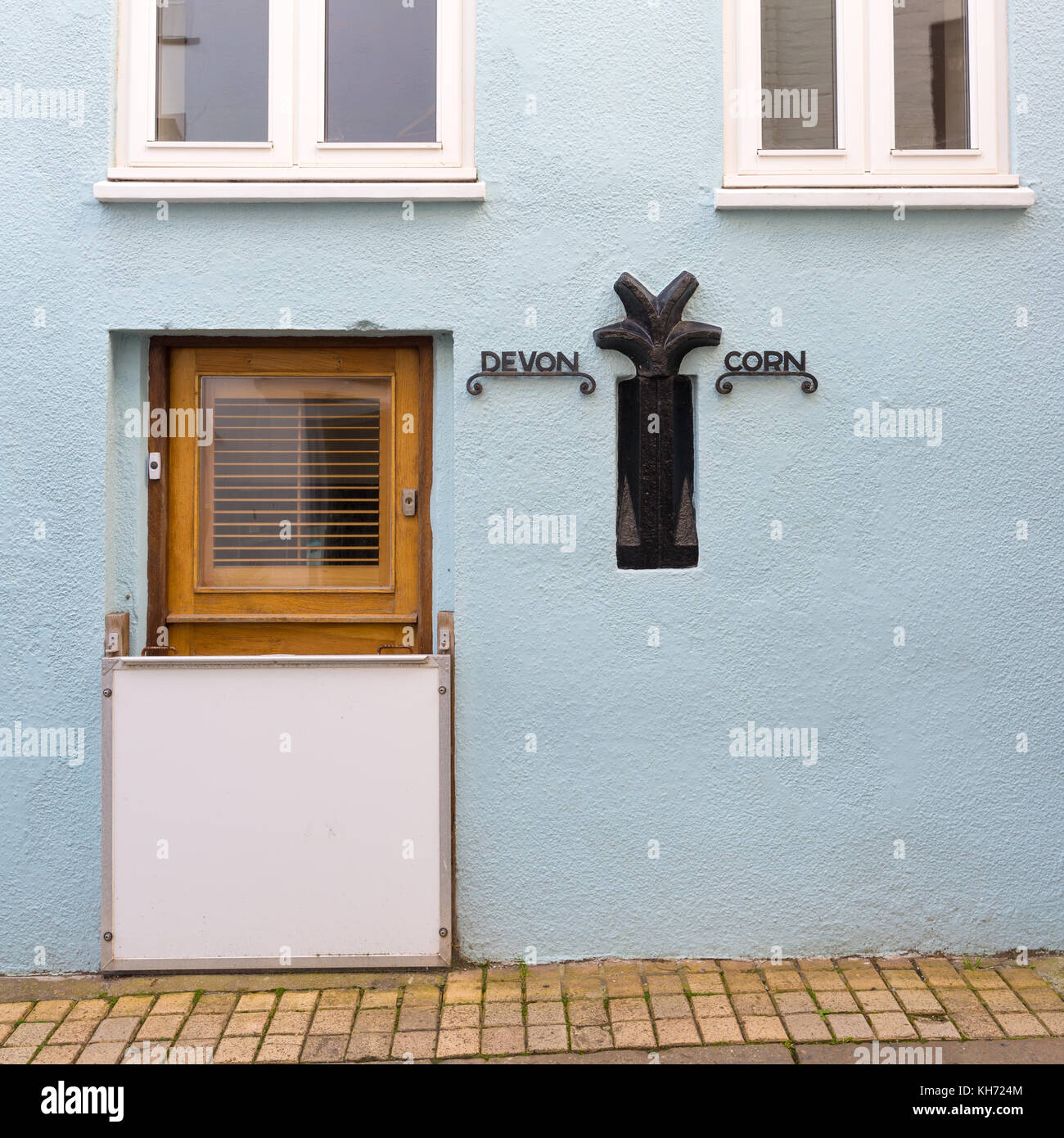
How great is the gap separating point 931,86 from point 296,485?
3.52m

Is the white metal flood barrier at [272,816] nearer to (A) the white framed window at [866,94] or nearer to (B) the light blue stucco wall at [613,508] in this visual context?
(B) the light blue stucco wall at [613,508]

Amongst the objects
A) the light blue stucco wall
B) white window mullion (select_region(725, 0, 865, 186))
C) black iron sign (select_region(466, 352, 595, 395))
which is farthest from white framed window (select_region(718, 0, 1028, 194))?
black iron sign (select_region(466, 352, 595, 395))

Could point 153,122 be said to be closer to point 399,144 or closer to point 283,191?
point 283,191

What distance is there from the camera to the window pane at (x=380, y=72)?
4.23 metres

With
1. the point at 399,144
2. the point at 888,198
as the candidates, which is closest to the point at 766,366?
the point at 888,198

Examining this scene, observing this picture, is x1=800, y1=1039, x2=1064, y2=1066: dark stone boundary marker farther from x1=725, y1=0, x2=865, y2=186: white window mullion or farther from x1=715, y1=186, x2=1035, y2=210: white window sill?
x1=725, y1=0, x2=865, y2=186: white window mullion

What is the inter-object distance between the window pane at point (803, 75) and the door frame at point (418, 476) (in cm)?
193

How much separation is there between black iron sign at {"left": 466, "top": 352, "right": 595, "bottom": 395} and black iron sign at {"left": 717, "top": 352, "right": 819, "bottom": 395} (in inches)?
24.0

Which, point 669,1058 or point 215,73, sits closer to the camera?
point 669,1058

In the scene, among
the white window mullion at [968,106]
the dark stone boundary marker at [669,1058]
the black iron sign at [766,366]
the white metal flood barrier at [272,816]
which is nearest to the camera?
the dark stone boundary marker at [669,1058]

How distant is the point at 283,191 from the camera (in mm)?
4031

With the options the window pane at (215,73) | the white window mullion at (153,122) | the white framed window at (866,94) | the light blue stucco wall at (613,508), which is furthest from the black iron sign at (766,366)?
the window pane at (215,73)

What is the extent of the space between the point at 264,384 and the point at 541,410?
1330 mm

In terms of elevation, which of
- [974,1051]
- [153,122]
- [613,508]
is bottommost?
[974,1051]
